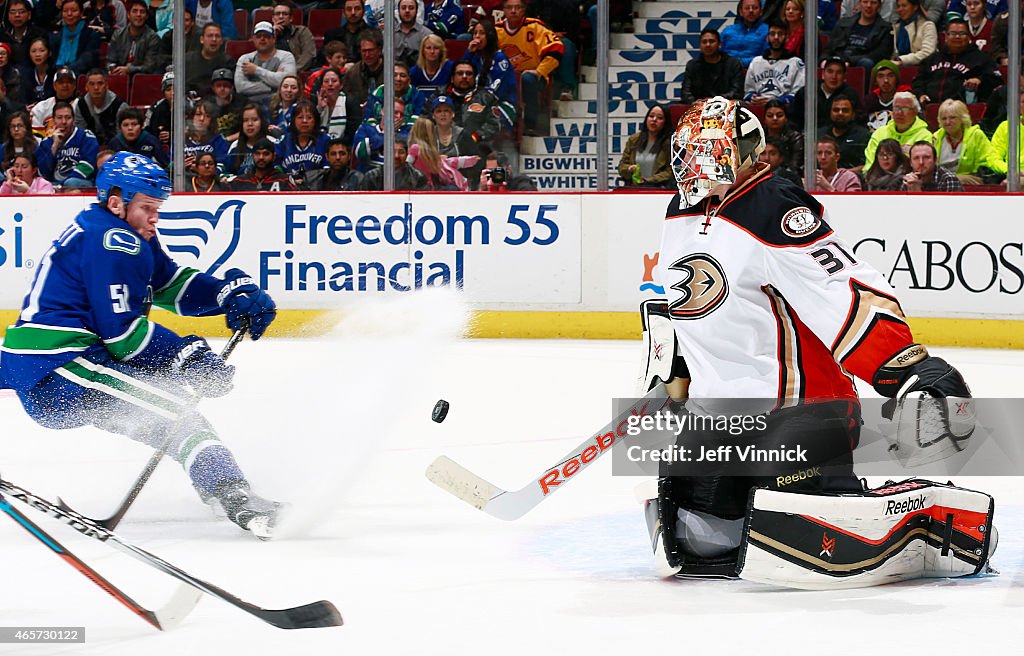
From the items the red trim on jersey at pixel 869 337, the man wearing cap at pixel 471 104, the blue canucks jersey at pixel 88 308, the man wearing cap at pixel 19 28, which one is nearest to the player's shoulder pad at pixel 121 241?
the blue canucks jersey at pixel 88 308

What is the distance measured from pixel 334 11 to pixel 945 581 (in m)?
6.41

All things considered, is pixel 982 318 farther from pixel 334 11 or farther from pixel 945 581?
pixel 945 581

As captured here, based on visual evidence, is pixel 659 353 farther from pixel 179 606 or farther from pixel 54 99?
pixel 54 99

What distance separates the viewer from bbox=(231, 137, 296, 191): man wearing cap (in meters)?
8.49

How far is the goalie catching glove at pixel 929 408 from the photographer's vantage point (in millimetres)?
2498

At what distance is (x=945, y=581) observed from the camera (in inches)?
120

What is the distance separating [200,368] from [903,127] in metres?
5.15

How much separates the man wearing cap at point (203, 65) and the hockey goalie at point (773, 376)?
235 inches

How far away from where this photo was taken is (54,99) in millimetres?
Result: 8961

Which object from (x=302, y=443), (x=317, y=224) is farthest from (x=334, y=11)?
(x=302, y=443)

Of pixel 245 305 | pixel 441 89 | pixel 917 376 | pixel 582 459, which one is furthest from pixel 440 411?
pixel 441 89

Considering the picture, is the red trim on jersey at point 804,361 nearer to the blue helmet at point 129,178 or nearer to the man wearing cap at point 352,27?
the blue helmet at point 129,178

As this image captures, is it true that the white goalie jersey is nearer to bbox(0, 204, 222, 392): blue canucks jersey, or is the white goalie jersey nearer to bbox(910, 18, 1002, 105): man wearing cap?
bbox(0, 204, 222, 392): blue canucks jersey

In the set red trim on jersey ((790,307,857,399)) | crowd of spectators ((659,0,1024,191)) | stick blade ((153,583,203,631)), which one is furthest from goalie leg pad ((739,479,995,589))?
crowd of spectators ((659,0,1024,191))
